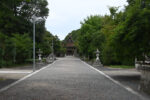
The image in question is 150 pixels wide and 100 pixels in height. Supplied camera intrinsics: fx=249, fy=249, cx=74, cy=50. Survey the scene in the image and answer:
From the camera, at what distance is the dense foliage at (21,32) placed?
3444cm

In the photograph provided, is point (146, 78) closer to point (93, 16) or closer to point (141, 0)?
point (141, 0)

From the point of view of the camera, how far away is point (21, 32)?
1813 inches

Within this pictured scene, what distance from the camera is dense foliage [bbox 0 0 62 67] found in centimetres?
3444

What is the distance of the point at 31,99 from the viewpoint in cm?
937

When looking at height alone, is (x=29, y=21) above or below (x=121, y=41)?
above

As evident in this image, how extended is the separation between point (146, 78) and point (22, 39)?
28.6 meters

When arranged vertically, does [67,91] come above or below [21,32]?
below

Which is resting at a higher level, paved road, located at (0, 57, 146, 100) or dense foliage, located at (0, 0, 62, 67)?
dense foliage, located at (0, 0, 62, 67)

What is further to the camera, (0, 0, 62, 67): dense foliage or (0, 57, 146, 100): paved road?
(0, 0, 62, 67): dense foliage

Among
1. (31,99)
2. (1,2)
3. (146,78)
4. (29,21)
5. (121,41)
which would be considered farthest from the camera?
(29,21)

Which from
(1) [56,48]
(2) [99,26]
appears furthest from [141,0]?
(1) [56,48]

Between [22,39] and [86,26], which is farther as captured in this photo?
[86,26]

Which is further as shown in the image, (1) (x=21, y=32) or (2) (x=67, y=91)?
(1) (x=21, y=32)

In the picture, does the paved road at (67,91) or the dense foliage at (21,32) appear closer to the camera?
the paved road at (67,91)
